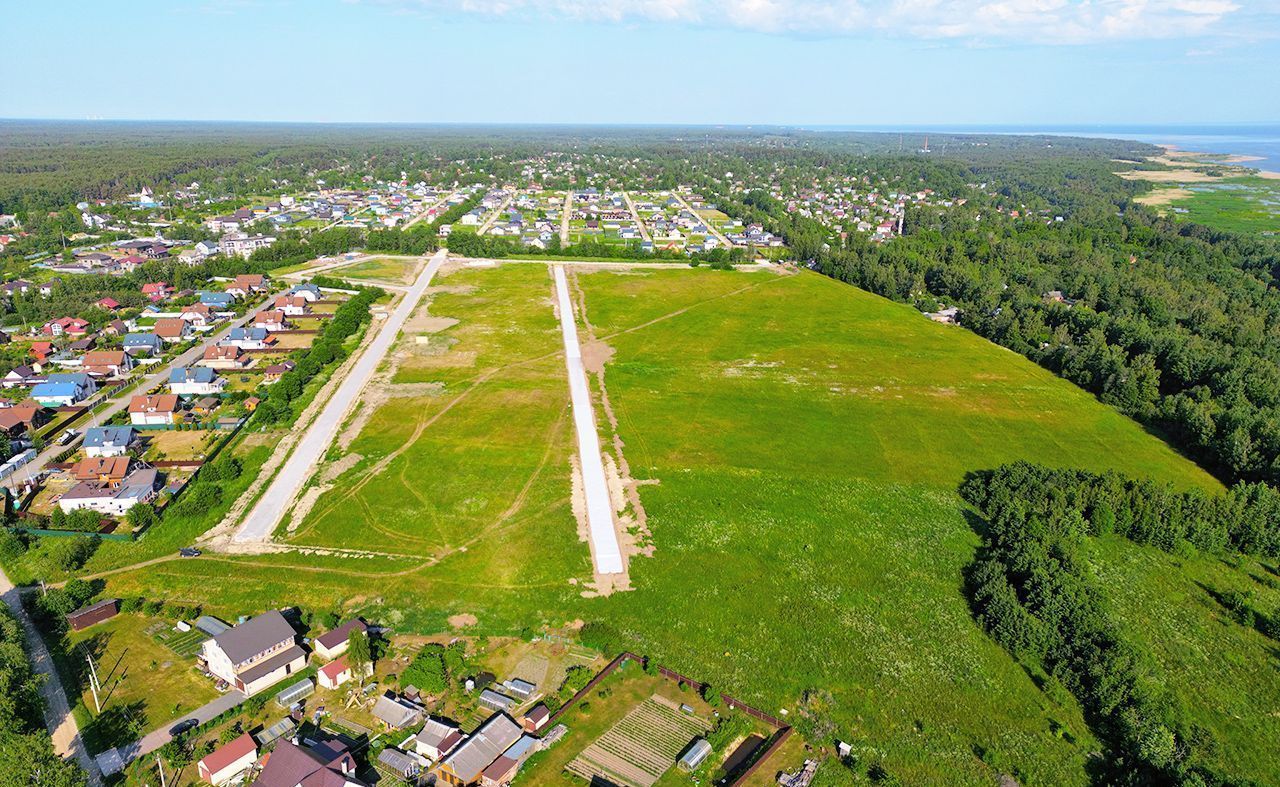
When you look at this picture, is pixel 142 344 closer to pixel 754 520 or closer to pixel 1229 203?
pixel 754 520

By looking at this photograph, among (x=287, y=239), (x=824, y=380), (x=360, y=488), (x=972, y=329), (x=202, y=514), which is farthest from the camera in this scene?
(x=287, y=239)

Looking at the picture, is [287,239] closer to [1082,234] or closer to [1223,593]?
[1223,593]

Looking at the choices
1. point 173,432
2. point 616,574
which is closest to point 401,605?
point 616,574

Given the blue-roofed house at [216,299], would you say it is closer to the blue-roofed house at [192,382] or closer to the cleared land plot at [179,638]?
the blue-roofed house at [192,382]

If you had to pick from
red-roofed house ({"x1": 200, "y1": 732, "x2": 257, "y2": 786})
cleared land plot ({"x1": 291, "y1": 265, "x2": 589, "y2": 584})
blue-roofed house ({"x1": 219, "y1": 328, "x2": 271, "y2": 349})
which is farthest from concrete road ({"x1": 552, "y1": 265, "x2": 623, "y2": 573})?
blue-roofed house ({"x1": 219, "y1": 328, "x2": 271, "y2": 349})

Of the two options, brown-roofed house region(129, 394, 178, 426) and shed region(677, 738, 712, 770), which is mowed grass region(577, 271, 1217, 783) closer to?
shed region(677, 738, 712, 770)

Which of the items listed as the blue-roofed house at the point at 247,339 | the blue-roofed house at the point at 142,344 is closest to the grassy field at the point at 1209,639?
the blue-roofed house at the point at 247,339
